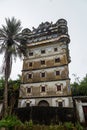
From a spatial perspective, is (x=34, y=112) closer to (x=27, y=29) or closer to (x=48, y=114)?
(x=48, y=114)

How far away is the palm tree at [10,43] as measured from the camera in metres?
22.2

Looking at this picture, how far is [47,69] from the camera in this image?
2889cm

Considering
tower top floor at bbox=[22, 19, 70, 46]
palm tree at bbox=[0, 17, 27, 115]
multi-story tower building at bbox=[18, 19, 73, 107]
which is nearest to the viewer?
palm tree at bbox=[0, 17, 27, 115]

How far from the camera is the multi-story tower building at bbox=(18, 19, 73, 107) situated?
26.1m

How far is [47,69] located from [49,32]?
8.40 metres

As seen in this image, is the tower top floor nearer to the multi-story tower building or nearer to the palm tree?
the multi-story tower building

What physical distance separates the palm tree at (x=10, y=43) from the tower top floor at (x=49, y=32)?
251 inches

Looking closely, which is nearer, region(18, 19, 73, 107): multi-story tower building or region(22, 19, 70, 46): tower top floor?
region(18, 19, 73, 107): multi-story tower building

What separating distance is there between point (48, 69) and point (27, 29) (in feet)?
41.5

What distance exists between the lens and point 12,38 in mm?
23453

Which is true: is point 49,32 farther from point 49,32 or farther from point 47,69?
point 47,69

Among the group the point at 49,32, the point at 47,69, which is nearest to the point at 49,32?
the point at 49,32

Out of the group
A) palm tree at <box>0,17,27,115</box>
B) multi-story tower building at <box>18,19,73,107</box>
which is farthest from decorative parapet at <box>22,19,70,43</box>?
palm tree at <box>0,17,27,115</box>

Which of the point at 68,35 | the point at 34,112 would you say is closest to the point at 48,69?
the point at 68,35
